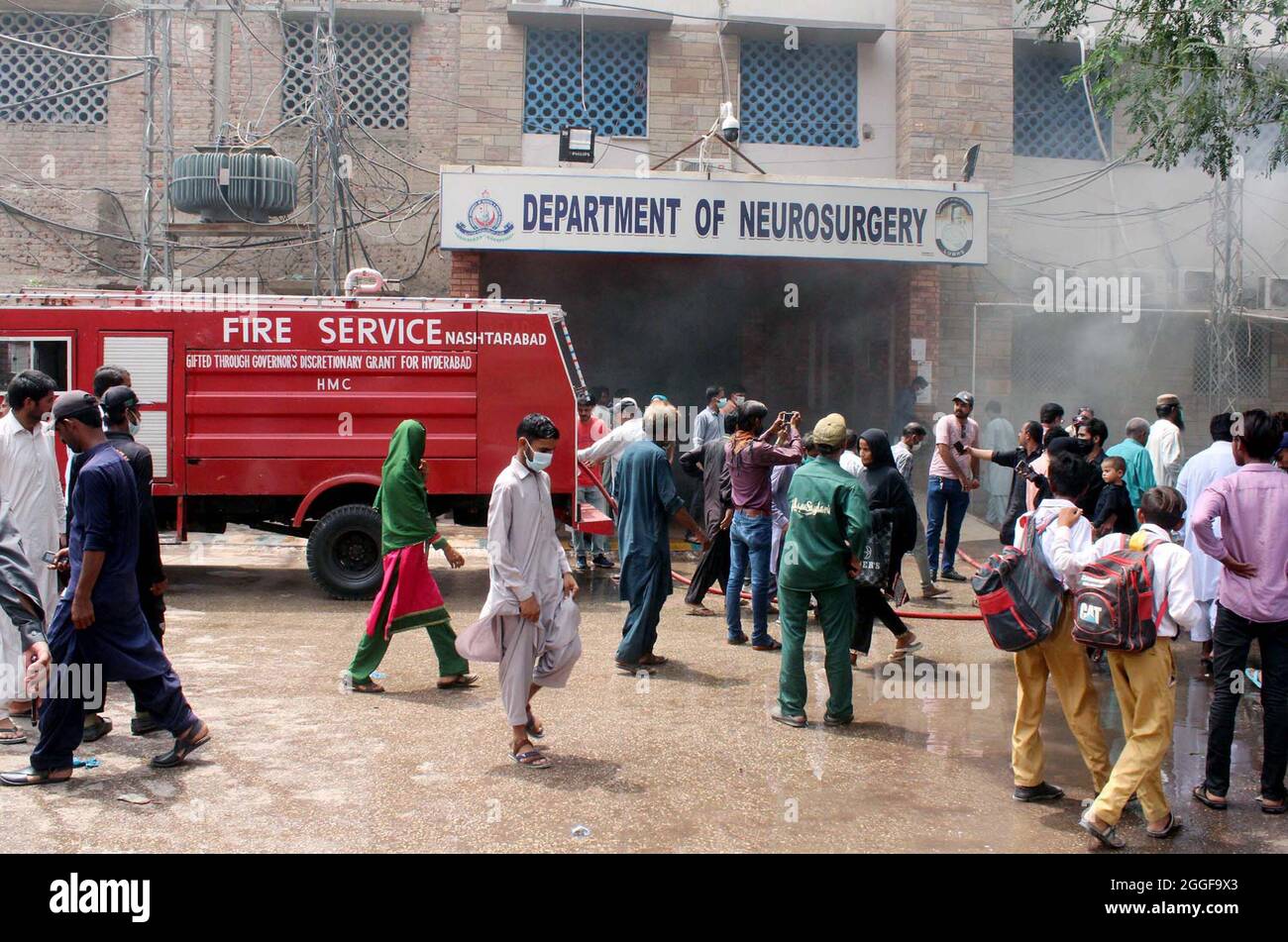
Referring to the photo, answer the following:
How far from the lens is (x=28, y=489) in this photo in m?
6.07

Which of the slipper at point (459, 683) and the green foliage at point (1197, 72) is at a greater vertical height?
the green foliage at point (1197, 72)

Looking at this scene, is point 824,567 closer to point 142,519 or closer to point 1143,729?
point 1143,729

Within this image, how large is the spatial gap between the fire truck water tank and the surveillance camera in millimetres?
5230

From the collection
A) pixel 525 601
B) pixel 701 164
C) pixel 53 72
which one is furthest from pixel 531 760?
pixel 53 72

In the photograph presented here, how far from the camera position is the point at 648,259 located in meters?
16.7

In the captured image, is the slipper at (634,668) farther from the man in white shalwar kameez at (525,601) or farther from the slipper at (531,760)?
the slipper at (531,760)

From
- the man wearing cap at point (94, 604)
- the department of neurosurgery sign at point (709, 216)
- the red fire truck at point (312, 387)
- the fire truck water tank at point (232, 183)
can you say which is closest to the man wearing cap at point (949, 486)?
the red fire truck at point (312, 387)

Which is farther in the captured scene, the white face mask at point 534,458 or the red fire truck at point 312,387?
the red fire truck at point 312,387

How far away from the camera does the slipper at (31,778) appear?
209 inches

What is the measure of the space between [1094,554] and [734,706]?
257 cm

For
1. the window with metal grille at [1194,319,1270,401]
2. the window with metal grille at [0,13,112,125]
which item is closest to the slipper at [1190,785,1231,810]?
the window with metal grille at [1194,319,1270,401]

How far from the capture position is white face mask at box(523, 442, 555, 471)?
587cm

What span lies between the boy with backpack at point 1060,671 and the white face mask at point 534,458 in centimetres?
232

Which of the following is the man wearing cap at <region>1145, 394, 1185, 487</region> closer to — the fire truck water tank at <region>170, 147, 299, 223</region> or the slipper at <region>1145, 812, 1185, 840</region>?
the slipper at <region>1145, 812, 1185, 840</region>
